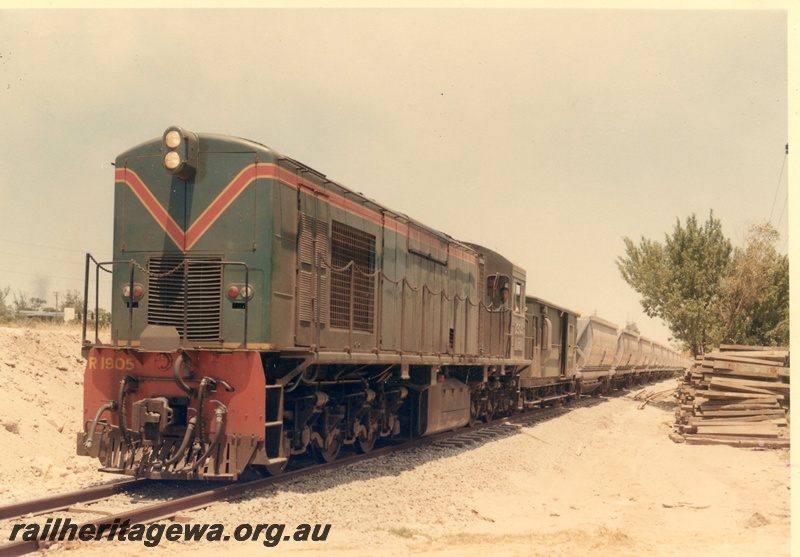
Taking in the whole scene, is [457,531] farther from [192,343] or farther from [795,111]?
[795,111]

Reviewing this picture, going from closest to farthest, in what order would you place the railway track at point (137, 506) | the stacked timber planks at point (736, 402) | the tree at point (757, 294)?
the railway track at point (137, 506)
the stacked timber planks at point (736, 402)
the tree at point (757, 294)

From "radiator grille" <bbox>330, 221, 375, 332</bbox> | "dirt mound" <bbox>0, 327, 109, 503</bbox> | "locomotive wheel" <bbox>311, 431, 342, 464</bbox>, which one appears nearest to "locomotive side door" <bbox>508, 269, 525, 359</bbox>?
"radiator grille" <bbox>330, 221, 375, 332</bbox>

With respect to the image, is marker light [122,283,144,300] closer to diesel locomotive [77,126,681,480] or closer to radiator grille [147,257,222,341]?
diesel locomotive [77,126,681,480]

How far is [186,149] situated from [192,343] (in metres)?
2.21

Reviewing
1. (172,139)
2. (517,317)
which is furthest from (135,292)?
(517,317)

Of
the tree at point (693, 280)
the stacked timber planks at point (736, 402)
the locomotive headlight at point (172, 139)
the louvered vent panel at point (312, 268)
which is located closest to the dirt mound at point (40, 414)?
A: the louvered vent panel at point (312, 268)

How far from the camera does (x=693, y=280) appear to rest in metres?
23.6

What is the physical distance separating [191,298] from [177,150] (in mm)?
1697

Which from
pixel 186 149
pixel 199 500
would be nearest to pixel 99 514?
pixel 199 500

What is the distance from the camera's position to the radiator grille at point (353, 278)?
996 centimetres

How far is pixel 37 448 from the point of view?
10.9 metres

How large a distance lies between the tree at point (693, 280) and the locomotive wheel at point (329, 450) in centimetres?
1615

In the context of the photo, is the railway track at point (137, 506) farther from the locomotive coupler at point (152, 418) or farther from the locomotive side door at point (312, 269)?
the locomotive side door at point (312, 269)

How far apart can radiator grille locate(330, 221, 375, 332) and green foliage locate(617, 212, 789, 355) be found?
15.4 metres
